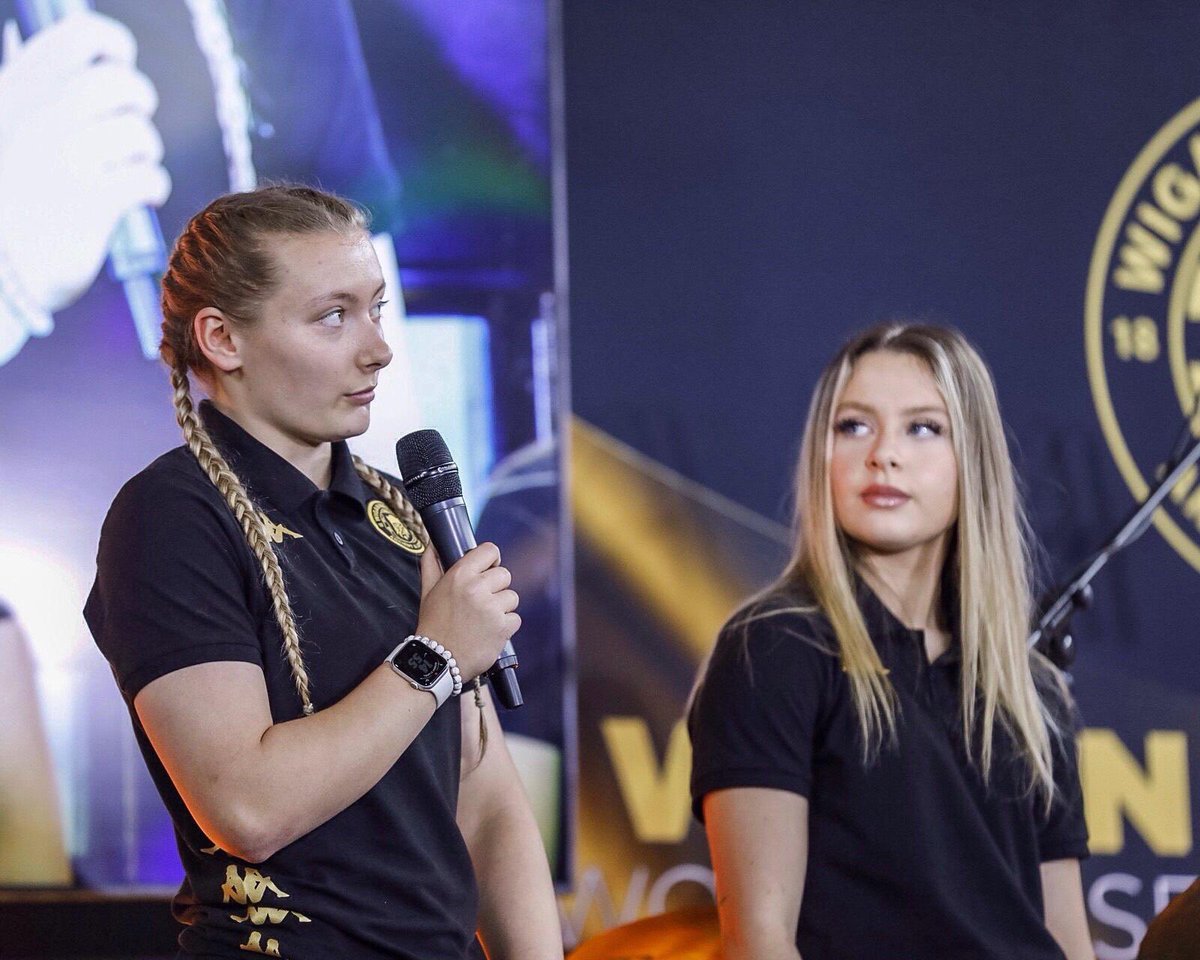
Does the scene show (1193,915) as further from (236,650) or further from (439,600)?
(236,650)

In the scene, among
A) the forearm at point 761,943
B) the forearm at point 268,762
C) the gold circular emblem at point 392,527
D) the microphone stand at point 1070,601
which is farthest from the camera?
the microphone stand at point 1070,601

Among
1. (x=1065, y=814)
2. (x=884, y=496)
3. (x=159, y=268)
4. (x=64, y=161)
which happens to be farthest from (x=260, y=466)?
(x=64, y=161)

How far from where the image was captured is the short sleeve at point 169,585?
1258 millimetres

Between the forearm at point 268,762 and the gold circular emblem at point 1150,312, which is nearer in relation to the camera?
the forearm at point 268,762

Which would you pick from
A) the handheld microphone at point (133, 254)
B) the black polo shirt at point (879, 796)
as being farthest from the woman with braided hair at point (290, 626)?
the handheld microphone at point (133, 254)

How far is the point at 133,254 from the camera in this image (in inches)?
113

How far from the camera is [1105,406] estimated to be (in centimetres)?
306

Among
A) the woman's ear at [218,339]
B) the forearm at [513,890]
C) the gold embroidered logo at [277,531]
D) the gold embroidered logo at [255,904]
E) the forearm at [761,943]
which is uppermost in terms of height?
the woman's ear at [218,339]

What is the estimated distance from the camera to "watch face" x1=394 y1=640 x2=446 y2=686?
131 cm

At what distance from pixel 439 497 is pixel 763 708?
65 cm

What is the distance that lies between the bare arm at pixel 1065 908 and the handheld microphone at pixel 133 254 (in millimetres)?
1934

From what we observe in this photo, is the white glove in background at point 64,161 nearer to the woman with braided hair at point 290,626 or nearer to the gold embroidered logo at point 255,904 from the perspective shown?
the woman with braided hair at point 290,626

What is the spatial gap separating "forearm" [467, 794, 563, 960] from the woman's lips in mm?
699

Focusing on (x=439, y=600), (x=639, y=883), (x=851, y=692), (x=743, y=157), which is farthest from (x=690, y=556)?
(x=439, y=600)
